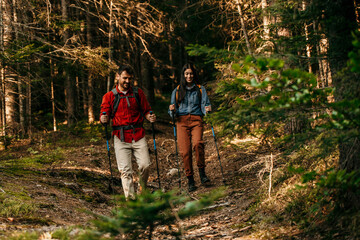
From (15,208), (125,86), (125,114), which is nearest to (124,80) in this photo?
(125,86)

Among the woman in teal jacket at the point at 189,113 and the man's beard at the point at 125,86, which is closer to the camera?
the man's beard at the point at 125,86

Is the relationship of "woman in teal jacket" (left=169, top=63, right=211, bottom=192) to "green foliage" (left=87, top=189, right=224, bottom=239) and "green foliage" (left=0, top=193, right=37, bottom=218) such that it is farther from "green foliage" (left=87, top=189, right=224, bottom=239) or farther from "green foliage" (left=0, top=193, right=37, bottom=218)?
"green foliage" (left=87, top=189, right=224, bottom=239)

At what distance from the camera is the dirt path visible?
468 cm

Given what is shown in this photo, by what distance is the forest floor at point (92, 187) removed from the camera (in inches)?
178

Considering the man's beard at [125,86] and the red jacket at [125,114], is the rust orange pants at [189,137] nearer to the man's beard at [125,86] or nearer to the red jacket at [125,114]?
the red jacket at [125,114]

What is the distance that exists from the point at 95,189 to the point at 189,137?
Answer: 2615 mm

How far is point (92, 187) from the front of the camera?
308 inches

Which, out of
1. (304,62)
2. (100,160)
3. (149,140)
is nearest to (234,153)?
(100,160)

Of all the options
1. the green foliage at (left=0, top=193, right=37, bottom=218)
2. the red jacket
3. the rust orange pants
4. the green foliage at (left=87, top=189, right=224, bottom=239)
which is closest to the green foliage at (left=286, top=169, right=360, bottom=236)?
the green foliage at (left=87, top=189, right=224, bottom=239)

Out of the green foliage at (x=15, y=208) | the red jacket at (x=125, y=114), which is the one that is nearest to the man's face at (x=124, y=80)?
the red jacket at (x=125, y=114)

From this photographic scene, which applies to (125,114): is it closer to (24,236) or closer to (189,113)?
(189,113)

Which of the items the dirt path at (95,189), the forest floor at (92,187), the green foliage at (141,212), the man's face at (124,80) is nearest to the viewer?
the green foliage at (141,212)

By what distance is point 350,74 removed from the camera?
3.16m

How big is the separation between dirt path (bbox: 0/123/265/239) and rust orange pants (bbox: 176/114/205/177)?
0.67 metres
